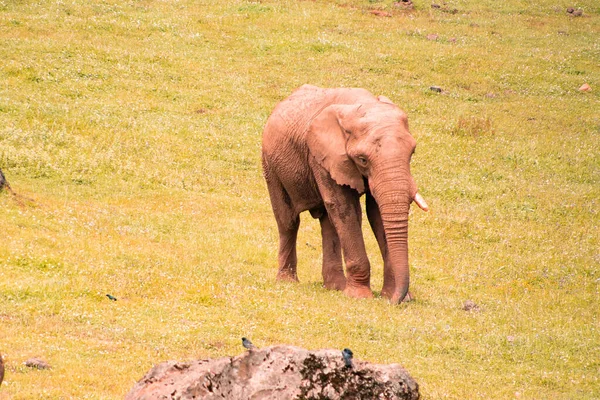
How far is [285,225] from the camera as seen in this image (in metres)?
19.2

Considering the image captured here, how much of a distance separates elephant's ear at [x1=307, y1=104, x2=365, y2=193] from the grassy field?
6.76 feet

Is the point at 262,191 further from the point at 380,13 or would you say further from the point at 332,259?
the point at 380,13

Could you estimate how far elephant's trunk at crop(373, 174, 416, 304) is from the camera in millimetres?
16031

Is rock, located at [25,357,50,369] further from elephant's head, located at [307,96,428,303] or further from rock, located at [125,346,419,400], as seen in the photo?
elephant's head, located at [307,96,428,303]

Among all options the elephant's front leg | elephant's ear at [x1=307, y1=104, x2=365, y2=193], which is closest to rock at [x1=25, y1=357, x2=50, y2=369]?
elephant's ear at [x1=307, y1=104, x2=365, y2=193]

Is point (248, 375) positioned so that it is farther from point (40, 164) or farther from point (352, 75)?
point (352, 75)

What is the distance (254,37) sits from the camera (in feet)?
128

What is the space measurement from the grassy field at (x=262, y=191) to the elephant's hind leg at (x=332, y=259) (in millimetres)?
564

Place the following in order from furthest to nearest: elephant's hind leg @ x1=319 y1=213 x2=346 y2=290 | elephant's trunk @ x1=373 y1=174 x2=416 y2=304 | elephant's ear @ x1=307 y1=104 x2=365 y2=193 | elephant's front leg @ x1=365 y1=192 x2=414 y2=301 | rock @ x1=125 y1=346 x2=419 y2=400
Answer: elephant's hind leg @ x1=319 y1=213 x2=346 y2=290
elephant's front leg @ x1=365 y1=192 x2=414 y2=301
elephant's ear @ x1=307 y1=104 x2=365 y2=193
elephant's trunk @ x1=373 y1=174 x2=416 y2=304
rock @ x1=125 y1=346 x2=419 y2=400

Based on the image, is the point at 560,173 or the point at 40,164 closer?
the point at 40,164

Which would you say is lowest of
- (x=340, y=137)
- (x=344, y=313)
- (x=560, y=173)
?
(x=560, y=173)

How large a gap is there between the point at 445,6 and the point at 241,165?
20.4 meters

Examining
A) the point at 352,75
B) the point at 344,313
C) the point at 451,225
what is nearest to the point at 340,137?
the point at 344,313

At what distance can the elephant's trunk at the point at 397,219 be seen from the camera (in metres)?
16.0
